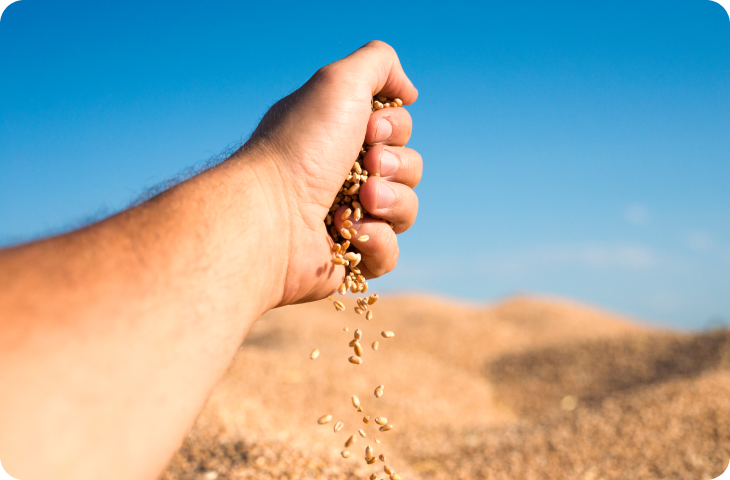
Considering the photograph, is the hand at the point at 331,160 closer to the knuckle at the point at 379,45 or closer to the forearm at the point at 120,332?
the knuckle at the point at 379,45

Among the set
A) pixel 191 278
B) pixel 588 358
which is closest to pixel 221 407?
pixel 191 278

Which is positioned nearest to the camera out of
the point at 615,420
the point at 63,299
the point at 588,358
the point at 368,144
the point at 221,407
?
the point at 63,299

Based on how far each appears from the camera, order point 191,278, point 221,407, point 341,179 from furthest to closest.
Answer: point 221,407 → point 341,179 → point 191,278

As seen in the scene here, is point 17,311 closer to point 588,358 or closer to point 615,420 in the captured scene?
point 615,420

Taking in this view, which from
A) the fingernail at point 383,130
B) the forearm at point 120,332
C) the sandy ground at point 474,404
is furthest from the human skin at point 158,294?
the sandy ground at point 474,404

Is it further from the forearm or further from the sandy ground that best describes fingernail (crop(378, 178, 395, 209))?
the sandy ground

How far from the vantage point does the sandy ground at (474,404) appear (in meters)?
3.54

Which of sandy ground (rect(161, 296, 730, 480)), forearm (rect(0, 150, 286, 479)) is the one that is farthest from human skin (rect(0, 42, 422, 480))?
sandy ground (rect(161, 296, 730, 480))

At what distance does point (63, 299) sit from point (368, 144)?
1.42 meters

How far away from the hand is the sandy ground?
0.79 metres

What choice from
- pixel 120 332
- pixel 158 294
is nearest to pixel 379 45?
pixel 158 294

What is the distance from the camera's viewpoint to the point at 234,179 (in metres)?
1.70

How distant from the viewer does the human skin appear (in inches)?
40.8

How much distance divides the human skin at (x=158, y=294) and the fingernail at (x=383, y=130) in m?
0.15
